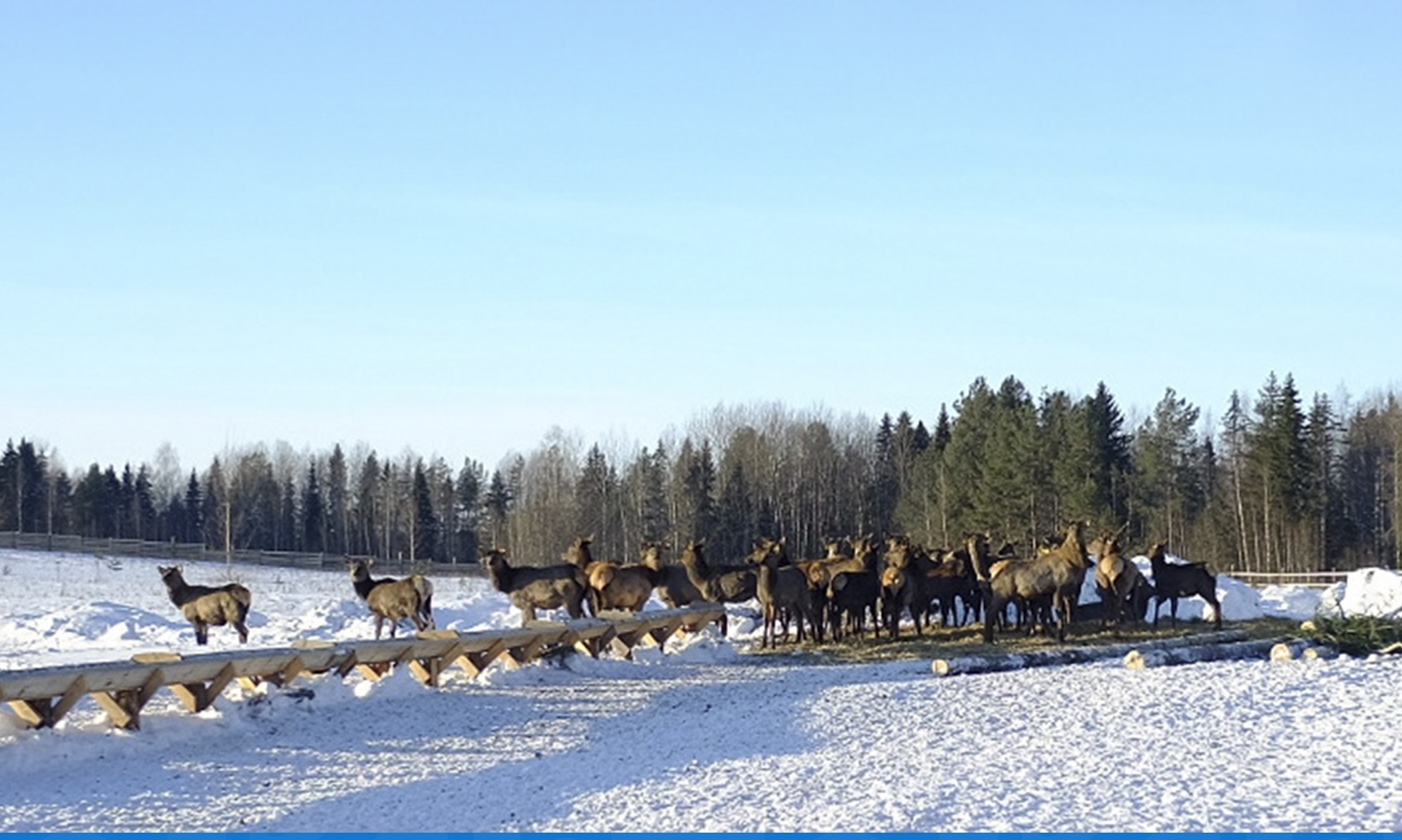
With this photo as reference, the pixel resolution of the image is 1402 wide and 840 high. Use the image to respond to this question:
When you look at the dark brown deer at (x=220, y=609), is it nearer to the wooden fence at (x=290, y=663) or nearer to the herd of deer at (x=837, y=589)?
the herd of deer at (x=837, y=589)

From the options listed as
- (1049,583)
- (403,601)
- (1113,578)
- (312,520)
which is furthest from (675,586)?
(312,520)

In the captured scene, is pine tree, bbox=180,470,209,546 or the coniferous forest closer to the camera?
the coniferous forest

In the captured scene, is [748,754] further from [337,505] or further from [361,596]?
[337,505]

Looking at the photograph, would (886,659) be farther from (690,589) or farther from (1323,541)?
(1323,541)

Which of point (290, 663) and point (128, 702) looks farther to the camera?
point (290, 663)

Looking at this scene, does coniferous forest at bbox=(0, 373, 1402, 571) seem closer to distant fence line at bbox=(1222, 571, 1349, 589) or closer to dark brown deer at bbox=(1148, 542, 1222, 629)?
distant fence line at bbox=(1222, 571, 1349, 589)

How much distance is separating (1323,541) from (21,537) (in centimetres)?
5823

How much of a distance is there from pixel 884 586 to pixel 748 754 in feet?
44.9

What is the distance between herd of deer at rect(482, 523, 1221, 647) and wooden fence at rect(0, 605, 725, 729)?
2.86 m

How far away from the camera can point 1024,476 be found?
6850cm

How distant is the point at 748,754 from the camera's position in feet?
47.2

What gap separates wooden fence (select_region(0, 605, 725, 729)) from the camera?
14820 millimetres

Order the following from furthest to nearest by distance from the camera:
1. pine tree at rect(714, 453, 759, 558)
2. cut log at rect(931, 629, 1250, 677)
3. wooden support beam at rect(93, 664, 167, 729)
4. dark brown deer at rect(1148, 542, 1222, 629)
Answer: pine tree at rect(714, 453, 759, 558) < dark brown deer at rect(1148, 542, 1222, 629) < cut log at rect(931, 629, 1250, 677) < wooden support beam at rect(93, 664, 167, 729)

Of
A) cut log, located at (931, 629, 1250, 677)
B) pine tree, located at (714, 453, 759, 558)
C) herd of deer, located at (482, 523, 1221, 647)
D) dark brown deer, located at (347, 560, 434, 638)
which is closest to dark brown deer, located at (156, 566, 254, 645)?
dark brown deer, located at (347, 560, 434, 638)
